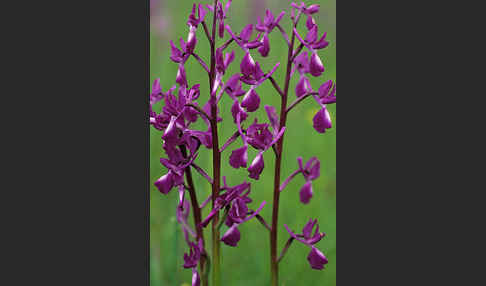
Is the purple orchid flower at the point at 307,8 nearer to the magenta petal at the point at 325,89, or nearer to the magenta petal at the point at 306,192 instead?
the magenta petal at the point at 325,89

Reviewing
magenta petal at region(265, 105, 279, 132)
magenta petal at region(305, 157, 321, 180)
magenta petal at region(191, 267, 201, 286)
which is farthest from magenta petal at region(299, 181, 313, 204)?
magenta petal at region(191, 267, 201, 286)

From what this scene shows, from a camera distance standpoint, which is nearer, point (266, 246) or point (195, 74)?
point (195, 74)

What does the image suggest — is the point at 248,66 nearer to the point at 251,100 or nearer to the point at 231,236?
the point at 251,100

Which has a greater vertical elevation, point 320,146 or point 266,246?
point 320,146

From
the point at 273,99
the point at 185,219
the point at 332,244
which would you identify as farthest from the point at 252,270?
the point at 273,99

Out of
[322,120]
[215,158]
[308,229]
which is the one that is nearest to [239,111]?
[215,158]

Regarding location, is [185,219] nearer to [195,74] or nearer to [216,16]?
[195,74]
